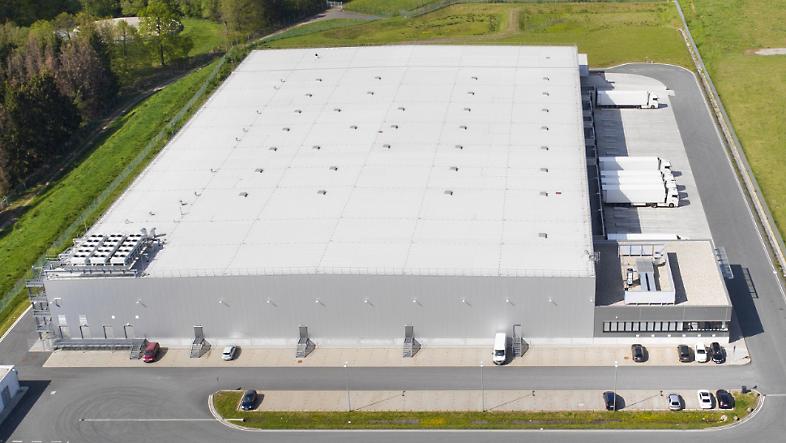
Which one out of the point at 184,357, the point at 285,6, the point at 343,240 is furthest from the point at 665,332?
the point at 285,6

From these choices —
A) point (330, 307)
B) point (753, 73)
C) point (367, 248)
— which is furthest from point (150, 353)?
point (753, 73)

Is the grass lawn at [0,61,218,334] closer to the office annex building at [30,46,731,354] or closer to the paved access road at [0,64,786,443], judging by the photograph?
the paved access road at [0,64,786,443]

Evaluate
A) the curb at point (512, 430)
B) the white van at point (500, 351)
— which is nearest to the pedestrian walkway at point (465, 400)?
the curb at point (512, 430)

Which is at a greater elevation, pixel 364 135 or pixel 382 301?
pixel 364 135

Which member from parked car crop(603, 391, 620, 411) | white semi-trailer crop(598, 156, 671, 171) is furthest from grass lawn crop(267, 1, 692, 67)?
parked car crop(603, 391, 620, 411)

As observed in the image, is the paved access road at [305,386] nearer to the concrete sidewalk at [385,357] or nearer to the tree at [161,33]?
the concrete sidewalk at [385,357]

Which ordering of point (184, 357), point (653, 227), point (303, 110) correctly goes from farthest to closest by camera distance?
point (303, 110), point (653, 227), point (184, 357)

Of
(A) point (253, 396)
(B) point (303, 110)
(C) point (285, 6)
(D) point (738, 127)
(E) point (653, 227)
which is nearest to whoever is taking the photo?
(A) point (253, 396)

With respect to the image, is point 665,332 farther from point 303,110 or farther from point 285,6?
point 285,6
